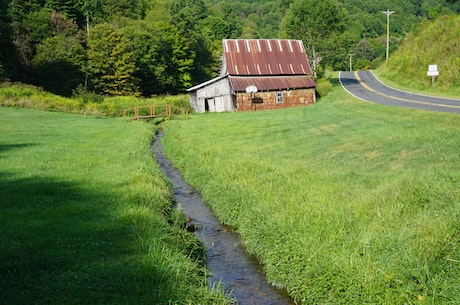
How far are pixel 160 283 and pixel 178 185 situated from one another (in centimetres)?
1040

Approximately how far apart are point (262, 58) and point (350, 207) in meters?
42.5

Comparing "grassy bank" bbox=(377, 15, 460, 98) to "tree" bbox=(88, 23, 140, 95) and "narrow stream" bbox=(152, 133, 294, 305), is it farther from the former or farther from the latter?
"tree" bbox=(88, 23, 140, 95)

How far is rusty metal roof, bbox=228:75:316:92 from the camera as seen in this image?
48.6 meters

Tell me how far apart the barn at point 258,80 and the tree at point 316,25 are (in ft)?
34.9

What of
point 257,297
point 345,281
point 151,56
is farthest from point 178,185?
point 151,56

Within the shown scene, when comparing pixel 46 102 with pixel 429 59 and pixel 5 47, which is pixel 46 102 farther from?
pixel 429 59

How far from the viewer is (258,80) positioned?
1964 inches

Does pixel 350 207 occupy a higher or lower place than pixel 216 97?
lower

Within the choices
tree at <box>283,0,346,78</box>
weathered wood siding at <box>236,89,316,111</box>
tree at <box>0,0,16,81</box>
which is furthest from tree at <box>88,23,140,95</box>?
weathered wood siding at <box>236,89,316,111</box>

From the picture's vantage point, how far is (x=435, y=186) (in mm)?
10164

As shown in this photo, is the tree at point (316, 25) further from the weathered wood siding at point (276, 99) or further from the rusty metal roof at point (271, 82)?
the weathered wood siding at point (276, 99)

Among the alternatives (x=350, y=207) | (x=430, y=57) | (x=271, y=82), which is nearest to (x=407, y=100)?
(x=430, y=57)

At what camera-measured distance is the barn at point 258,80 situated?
4894cm

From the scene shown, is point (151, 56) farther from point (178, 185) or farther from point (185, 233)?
point (185, 233)
